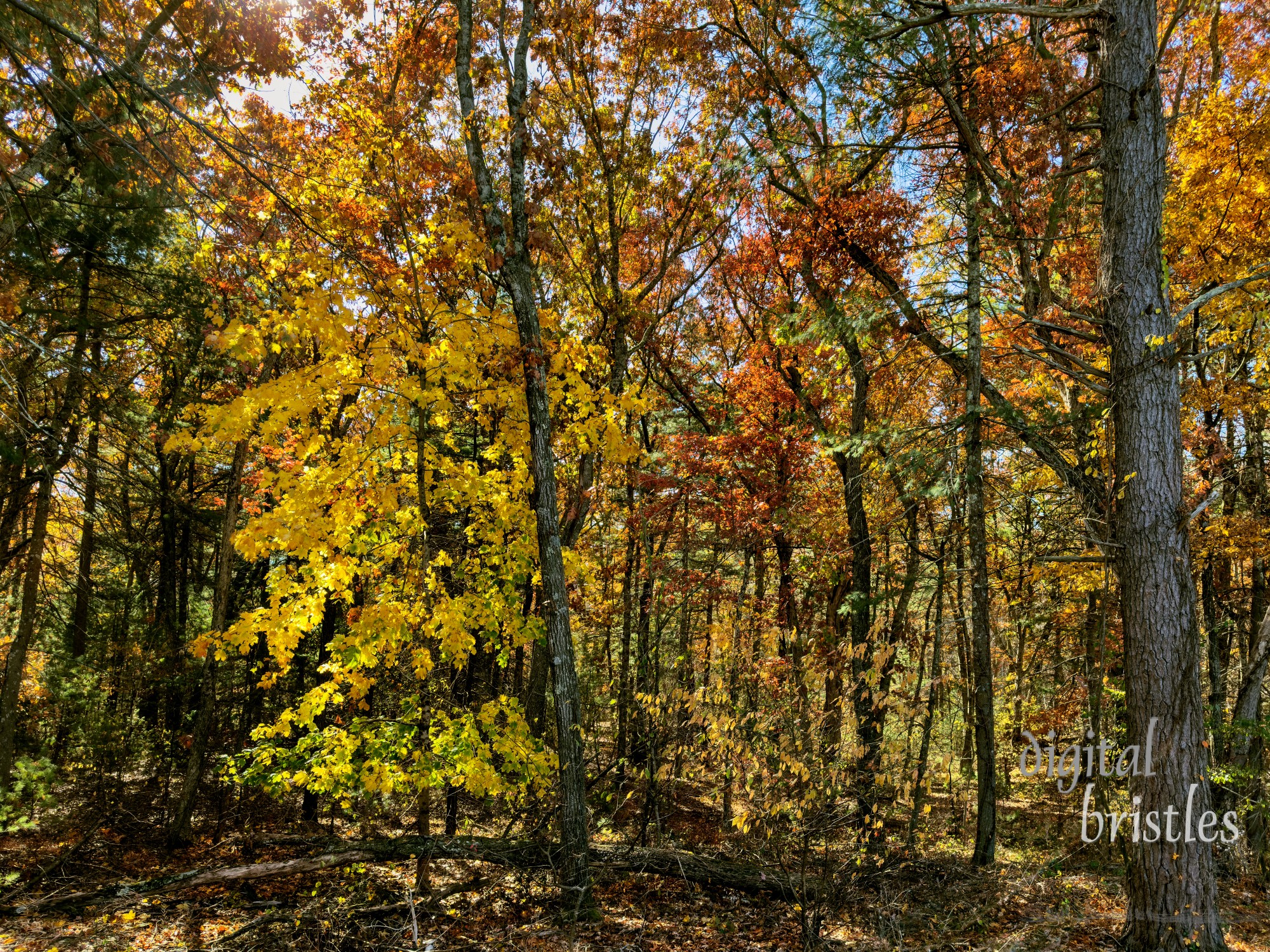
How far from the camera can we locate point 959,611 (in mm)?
14422

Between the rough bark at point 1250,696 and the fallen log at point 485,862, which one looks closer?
the fallen log at point 485,862

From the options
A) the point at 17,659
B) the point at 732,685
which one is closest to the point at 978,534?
the point at 732,685

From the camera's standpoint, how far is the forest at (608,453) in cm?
456

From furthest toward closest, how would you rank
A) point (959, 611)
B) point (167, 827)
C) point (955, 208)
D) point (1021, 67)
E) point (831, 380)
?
point (959, 611)
point (167, 827)
point (831, 380)
point (955, 208)
point (1021, 67)

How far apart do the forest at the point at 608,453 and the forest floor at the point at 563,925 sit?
0.06 m

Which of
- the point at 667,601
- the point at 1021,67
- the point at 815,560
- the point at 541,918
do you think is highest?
the point at 1021,67

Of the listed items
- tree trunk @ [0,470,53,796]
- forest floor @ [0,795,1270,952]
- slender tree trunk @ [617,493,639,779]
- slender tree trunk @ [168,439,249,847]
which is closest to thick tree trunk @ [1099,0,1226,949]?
forest floor @ [0,795,1270,952]

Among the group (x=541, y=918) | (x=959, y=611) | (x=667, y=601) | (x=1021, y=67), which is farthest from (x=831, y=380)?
(x=959, y=611)

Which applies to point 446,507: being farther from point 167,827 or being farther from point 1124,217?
point 167,827

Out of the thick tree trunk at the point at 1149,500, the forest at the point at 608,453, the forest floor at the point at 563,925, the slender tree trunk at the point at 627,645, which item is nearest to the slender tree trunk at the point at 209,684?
the forest at the point at 608,453

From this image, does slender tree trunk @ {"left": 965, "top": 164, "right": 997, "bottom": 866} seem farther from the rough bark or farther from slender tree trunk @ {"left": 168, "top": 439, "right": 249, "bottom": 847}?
slender tree trunk @ {"left": 168, "top": 439, "right": 249, "bottom": 847}

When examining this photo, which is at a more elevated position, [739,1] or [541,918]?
[739,1]

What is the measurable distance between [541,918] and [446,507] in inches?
151

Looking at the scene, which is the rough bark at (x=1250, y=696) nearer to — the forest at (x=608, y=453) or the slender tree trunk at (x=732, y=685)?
the forest at (x=608, y=453)
